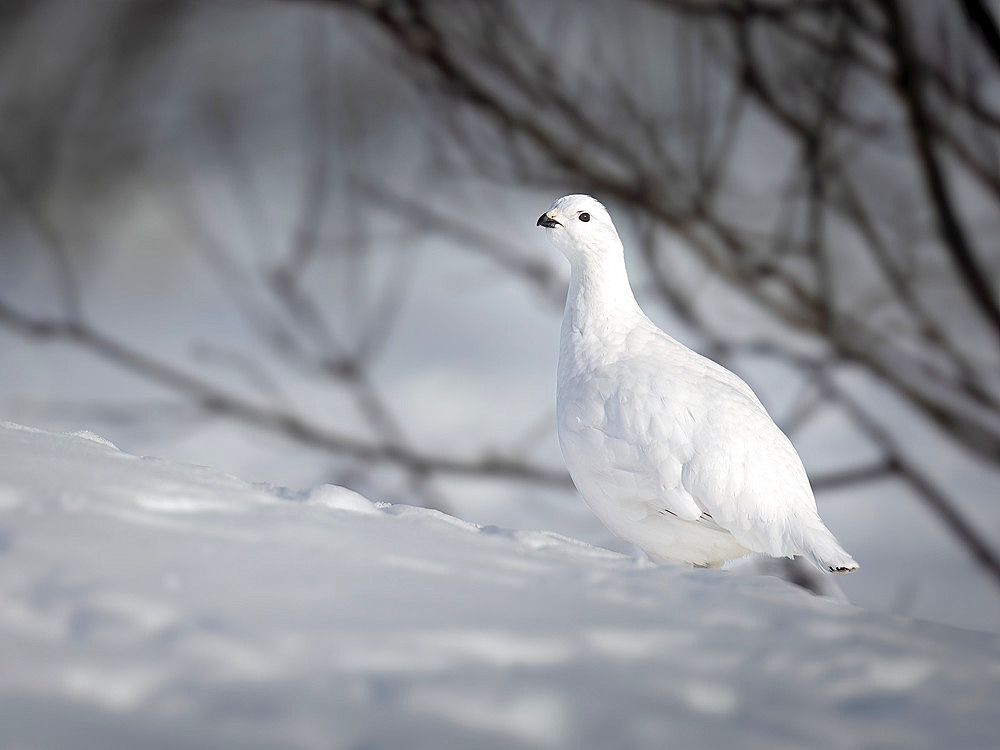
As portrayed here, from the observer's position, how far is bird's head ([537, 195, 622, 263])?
5.64 feet

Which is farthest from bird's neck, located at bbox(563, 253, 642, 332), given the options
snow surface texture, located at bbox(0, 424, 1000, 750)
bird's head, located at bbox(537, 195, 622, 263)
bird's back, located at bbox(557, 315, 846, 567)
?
snow surface texture, located at bbox(0, 424, 1000, 750)

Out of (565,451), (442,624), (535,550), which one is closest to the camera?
(442,624)

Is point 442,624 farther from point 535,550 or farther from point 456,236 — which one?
point 456,236

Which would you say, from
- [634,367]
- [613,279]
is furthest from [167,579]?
[613,279]

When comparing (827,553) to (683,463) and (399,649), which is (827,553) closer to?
(683,463)

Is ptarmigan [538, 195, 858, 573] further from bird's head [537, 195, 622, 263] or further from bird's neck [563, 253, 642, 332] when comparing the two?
bird's head [537, 195, 622, 263]

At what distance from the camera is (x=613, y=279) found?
172 cm

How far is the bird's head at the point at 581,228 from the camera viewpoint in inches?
67.7

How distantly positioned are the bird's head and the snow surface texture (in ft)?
3.18

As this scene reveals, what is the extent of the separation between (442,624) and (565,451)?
821 millimetres

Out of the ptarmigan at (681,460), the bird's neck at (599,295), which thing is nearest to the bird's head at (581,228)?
the bird's neck at (599,295)

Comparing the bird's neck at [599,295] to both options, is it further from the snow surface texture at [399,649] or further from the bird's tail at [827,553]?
the snow surface texture at [399,649]

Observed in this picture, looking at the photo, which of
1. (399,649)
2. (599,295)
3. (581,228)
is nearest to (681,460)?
(599,295)

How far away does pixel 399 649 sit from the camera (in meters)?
0.65
